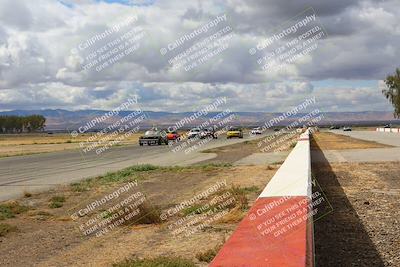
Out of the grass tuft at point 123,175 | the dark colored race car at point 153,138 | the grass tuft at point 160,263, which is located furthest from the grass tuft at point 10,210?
the dark colored race car at point 153,138

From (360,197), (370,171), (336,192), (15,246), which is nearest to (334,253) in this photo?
(15,246)

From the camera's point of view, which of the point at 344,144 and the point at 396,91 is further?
the point at 396,91

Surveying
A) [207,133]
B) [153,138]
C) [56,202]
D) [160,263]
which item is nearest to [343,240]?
[160,263]

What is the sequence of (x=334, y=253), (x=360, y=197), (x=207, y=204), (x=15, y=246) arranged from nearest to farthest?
(x=334, y=253), (x=15, y=246), (x=207, y=204), (x=360, y=197)

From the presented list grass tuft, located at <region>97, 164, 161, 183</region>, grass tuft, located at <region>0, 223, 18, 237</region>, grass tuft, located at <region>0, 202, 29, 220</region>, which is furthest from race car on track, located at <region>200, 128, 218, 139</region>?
grass tuft, located at <region>0, 223, 18, 237</region>

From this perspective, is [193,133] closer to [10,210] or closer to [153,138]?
[153,138]

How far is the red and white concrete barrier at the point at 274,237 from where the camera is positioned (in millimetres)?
3291

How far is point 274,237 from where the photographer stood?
3.85 meters

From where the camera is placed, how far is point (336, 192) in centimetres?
1265

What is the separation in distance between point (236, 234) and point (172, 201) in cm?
811

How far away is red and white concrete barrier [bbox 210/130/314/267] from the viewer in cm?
329

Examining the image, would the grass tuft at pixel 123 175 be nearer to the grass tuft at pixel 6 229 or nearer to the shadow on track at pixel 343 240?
the grass tuft at pixel 6 229

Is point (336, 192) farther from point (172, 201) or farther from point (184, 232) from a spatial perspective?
point (184, 232)

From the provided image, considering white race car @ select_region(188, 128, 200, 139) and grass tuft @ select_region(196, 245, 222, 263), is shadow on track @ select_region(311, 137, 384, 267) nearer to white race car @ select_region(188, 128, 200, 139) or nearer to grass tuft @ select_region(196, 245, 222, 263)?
grass tuft @ select_region(196, 245, 222, 263)
